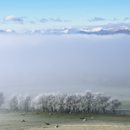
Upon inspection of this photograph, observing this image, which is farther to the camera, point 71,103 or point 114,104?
point 71,103

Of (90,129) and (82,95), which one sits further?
(82,95)

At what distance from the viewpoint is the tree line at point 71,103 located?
270ft

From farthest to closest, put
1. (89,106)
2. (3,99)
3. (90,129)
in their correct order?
(3,99), (89,106), (90,129)

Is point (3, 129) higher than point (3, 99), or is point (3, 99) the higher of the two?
point (3, 99)

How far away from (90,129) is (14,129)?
59.3 feet

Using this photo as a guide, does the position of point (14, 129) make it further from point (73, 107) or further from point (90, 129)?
point (73, 107)

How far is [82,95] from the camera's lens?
87.9 meters

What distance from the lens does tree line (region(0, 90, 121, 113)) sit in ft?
270

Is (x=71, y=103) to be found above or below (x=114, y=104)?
above

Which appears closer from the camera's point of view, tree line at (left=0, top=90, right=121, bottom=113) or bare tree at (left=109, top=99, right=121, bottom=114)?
bare tree at (left=109, top=99, right=121, bottom=114)

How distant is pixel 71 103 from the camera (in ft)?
281

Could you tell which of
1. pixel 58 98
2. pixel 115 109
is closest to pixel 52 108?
pixel 58 98

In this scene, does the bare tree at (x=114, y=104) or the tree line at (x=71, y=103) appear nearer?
the bare tree at (x=114, y=104)

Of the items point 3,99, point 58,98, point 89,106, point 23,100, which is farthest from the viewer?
point 3,99
